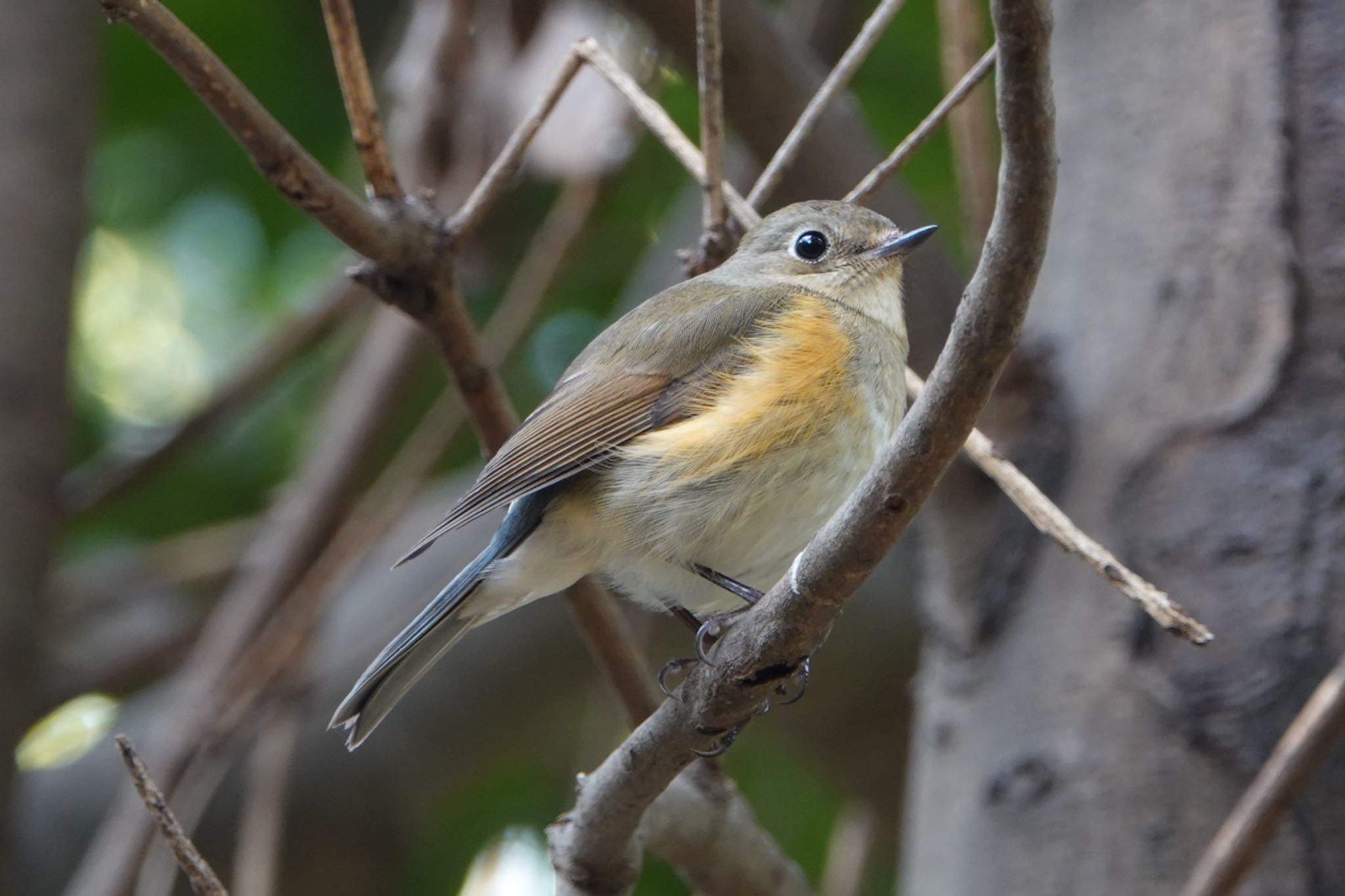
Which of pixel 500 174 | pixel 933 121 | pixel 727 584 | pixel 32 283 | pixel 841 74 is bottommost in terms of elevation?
pixel 727 584

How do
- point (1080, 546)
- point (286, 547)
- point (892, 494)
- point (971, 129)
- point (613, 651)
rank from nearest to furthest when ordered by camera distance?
1. point (892, 494)
2. point (1080, 546)
3. point (613, 651)
4. point (971, 129)
5. point (286, 547)

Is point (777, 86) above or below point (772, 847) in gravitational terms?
above

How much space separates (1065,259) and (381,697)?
1690mm

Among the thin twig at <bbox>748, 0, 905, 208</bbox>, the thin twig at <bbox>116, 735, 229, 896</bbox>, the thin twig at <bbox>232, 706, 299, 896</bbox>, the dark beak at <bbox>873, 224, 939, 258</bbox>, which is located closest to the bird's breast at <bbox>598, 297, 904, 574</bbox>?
the dark beak at <bbox>873, 224, 939, 258</bbox>

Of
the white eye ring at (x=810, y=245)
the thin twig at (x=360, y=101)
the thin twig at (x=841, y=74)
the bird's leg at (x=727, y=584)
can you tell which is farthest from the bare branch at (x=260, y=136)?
the white eye ring at (x=810, y=245)

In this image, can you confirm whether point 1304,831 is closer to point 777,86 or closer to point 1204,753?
point 1204,753

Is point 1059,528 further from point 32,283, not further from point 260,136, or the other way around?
point 32,283

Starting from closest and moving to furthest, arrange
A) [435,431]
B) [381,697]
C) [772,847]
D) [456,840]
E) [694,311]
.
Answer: [772,847]
[381,697]
[694,311]
[435,431]
[456,840]

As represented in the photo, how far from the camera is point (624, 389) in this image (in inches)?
111

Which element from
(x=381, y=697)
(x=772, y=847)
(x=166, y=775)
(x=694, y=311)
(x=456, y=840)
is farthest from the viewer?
A: (x=456, y=840)

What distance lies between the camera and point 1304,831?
2.44m

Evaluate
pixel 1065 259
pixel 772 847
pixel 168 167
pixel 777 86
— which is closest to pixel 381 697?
pixel 772 847

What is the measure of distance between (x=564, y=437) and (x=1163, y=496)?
44.2 inches

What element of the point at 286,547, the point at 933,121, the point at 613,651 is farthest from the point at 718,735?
the point at 286,547
